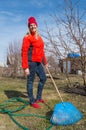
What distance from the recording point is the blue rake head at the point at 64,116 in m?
4.59

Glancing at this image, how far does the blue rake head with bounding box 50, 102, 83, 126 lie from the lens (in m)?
4.59

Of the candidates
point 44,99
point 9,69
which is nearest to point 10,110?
point 44,99

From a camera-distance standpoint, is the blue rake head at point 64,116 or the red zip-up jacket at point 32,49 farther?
the red zip-up jacket at point 32,49

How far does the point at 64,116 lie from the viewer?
15.2 feet

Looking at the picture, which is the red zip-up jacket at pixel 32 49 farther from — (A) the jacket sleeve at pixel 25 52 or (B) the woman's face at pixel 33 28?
Answer: (B) the woman's face at pixel 33 28

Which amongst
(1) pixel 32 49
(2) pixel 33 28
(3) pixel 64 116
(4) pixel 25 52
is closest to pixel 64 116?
(3) pixel 64 116

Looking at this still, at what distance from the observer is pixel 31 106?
5.73 m

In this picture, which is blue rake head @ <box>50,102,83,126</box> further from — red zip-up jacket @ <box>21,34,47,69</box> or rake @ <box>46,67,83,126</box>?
red zip-up jacket @ <box>21,34,47,69</box>

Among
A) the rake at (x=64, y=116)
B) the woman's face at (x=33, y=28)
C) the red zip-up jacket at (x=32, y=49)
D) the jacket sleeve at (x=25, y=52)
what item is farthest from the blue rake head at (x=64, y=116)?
the woman's face at (x=33, y=28)

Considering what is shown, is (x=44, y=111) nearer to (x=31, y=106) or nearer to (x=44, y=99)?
(x=31, y=106)

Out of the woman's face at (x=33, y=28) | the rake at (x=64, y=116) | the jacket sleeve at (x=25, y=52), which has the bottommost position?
the rake at (x=64, y=116)

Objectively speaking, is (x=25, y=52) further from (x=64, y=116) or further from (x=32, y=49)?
(x=64, y=116)

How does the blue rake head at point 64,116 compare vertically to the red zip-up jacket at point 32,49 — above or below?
below

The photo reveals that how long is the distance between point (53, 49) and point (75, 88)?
1401 millimetres
